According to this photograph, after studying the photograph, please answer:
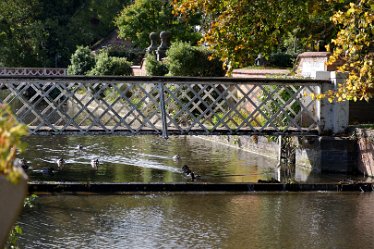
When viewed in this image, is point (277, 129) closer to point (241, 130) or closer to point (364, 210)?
point (241, 130)

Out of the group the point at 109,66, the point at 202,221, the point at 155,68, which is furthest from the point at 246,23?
the point at 109,66

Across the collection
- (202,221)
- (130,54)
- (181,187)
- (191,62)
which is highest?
(130,54)

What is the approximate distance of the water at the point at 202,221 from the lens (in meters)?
11.0

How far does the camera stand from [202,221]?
12.6 metres

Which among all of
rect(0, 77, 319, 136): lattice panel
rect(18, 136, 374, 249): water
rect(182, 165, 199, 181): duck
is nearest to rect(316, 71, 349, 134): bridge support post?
rect(0, 77, 319, 136): lattice panel

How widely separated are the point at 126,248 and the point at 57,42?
5731cm

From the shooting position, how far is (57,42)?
66.4 metres

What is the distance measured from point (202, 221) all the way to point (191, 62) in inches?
798

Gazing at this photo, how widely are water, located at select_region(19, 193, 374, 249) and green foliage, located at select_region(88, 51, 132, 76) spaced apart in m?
26.9

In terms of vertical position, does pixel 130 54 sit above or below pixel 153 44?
above

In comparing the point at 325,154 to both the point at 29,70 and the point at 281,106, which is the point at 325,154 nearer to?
the point at 281,106

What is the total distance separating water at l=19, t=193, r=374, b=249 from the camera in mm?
11031

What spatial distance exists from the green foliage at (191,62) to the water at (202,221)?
17333mm

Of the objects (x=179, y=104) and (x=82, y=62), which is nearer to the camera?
(x=179, y=104)
